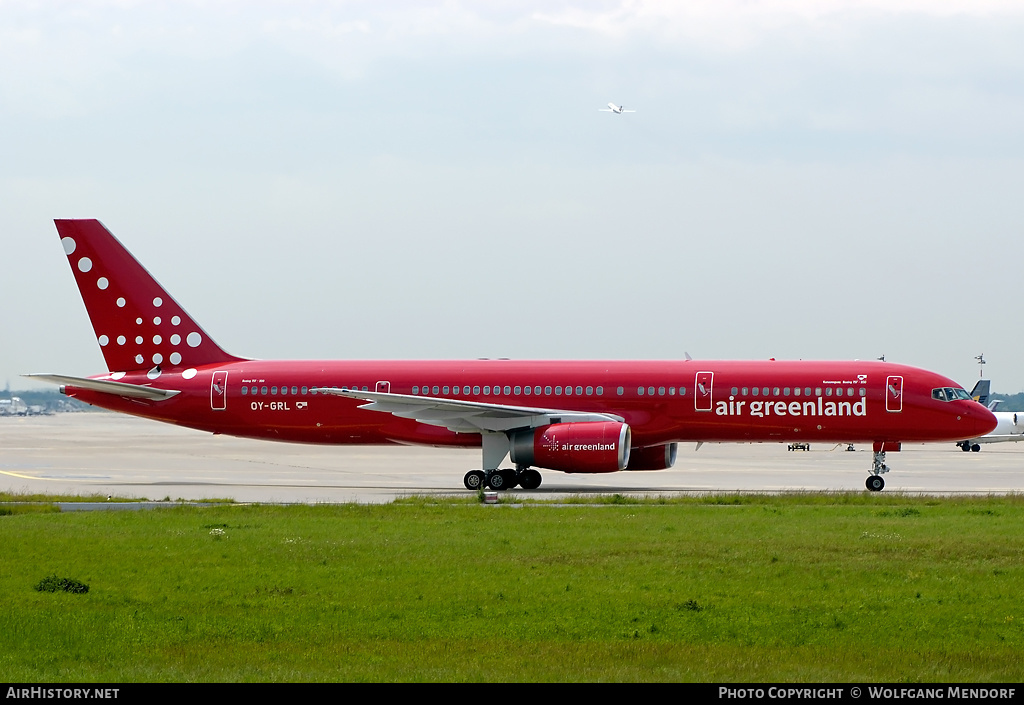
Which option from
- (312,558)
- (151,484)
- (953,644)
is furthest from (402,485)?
(953,644)

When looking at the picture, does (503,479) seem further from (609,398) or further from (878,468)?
(878,468)

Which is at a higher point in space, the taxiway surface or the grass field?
the grass field

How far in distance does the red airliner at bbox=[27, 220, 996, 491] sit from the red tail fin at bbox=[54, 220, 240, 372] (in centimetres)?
3

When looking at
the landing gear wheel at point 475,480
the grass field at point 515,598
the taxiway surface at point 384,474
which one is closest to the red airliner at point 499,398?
the landing gear wheel at point 475,480

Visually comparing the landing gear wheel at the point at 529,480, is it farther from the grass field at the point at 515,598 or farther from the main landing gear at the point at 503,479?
the grass field at the point at 515,598

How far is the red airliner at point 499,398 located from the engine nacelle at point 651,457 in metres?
0.04

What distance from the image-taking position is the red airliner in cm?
3381

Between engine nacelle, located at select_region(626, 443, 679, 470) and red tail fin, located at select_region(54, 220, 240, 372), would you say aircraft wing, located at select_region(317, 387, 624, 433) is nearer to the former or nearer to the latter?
engine nacelle, located at select_region(626, 443, 679, 470)

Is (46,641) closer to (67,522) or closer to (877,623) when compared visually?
(877,623)

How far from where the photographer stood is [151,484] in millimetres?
36781

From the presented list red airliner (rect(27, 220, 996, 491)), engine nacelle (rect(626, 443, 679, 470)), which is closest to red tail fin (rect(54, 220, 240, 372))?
red airliner (rect(27, 220, 996, 491))

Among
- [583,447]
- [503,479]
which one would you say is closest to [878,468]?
[583,447]

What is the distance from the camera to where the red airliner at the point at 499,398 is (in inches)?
1331

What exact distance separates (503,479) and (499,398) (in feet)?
7.87
